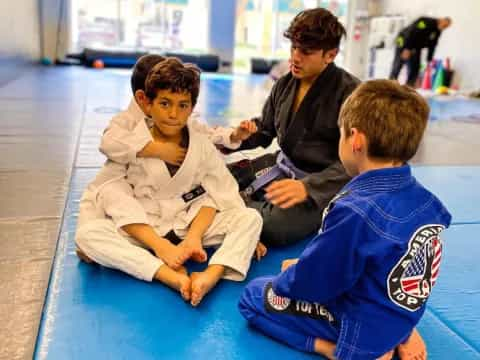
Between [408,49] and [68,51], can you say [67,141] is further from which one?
[68,51]

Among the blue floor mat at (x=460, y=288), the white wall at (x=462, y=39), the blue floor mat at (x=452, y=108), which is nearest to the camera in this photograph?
the blue floor mat at (x=460, y=288)

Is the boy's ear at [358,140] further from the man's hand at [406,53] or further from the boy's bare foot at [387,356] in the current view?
the man's hand at [406,53]

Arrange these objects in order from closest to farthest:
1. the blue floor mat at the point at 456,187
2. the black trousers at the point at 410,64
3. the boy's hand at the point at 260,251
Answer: the boy's hand at the point at 260,251 < the blue floor mat at the point at 456,187 < the black trousers at the point at 410,64

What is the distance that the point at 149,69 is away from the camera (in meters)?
1.94

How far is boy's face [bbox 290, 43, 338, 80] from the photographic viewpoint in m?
1.97

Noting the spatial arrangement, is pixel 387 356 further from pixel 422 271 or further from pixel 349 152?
pixel 349 152

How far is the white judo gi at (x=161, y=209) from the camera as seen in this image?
1.67m

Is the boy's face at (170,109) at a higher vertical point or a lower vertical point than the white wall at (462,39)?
lower

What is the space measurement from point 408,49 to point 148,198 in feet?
27.4

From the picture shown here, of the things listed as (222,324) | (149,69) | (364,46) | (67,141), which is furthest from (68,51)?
(222,324)

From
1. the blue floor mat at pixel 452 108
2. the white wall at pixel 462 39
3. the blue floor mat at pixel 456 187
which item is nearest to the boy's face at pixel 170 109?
the blue floor mat at pixel 456 187

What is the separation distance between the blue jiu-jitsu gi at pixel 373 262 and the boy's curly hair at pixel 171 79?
802mm

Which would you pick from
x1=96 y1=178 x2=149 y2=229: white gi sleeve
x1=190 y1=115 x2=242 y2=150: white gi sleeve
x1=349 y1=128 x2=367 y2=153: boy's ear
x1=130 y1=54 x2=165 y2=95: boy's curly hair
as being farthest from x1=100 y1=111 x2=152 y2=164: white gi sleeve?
x1=349 y1=128 x2=367 y2=153: boy's ear

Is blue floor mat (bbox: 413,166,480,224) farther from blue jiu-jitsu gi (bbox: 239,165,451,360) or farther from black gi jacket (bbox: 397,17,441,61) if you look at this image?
black gi jacket (bbox: 397,17,441,61)
